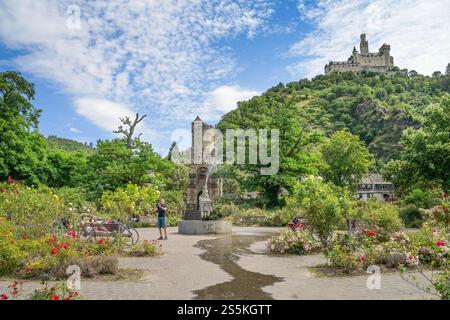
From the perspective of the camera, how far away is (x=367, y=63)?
186875 millimetres

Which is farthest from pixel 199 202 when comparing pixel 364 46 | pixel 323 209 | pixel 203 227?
pixel 364 46

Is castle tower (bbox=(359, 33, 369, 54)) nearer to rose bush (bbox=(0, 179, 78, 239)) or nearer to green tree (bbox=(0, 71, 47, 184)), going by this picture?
green tree (bbox=(0, 71, 47, 184))

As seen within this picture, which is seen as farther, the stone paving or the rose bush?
the rose bush

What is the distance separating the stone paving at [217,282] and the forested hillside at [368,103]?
40.9 m

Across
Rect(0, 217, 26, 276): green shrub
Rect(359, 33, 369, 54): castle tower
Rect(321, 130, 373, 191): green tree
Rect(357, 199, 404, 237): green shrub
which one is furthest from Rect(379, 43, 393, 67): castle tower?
Rect(0, 217, 26, 276): green shrub

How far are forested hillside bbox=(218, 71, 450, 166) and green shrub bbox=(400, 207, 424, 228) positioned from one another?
95.4ft

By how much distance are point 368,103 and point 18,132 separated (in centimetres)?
9447

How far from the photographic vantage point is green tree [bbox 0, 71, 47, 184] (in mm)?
29891

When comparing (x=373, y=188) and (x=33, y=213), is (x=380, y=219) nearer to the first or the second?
(x=33, y=213)

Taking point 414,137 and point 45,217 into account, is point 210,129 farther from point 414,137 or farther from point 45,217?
point 45,217

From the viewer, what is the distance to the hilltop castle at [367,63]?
183 m
